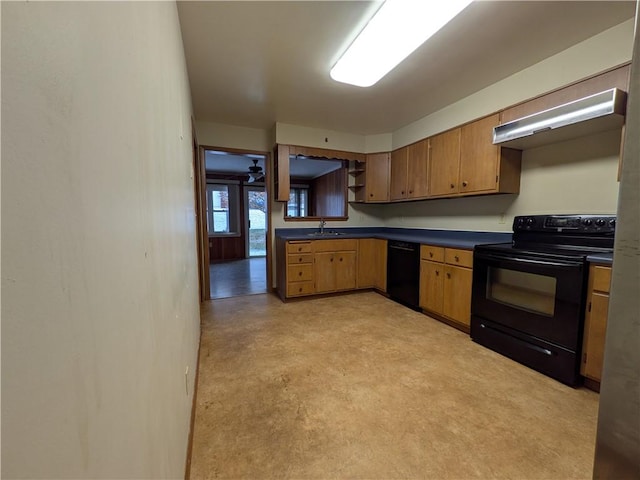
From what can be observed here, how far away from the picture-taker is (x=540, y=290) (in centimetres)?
205

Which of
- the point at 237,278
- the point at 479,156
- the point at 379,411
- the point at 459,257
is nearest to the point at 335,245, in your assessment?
the point at 459,257

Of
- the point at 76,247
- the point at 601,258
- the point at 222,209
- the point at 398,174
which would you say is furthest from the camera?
the point at 222,209

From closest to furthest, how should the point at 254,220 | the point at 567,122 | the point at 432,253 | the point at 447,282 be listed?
the point at 567,122, the point at 447,282, the point at 432,253, the point at 254,220

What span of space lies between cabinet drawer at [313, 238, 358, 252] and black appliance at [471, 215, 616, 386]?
167 centimetres

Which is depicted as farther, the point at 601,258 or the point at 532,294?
the point at 532,294

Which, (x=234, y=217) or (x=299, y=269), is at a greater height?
(x=234, y=217)

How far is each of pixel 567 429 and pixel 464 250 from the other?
4.85 feet

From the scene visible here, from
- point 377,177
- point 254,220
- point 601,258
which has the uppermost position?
point 377,177

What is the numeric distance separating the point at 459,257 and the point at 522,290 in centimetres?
62

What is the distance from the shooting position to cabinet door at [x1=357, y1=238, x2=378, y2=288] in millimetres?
3924

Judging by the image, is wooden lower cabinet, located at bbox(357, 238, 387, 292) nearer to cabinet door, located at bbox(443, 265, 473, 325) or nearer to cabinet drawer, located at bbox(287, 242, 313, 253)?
cabinet drawer, located at bbox(287, 242, 313, 253)

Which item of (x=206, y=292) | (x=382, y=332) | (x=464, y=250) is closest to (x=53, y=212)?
(x=382, y=332)

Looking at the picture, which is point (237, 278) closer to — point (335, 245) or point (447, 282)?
point (335, 245)

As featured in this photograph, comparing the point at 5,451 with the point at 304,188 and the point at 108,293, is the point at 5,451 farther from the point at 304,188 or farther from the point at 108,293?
the point at 304,188
